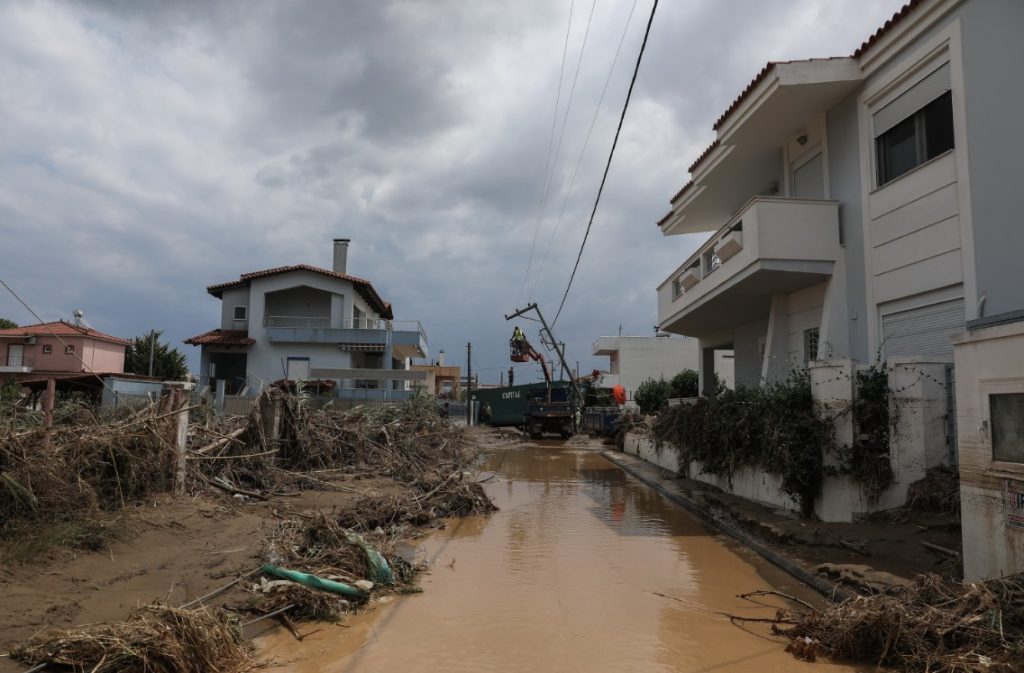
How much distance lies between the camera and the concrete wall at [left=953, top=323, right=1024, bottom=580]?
18.2 ft

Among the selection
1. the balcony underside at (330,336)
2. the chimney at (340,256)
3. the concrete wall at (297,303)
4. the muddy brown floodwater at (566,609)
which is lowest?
the muddy brown floodwater at (566,609)

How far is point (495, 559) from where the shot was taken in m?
8.55

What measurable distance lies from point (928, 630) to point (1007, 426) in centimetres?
196

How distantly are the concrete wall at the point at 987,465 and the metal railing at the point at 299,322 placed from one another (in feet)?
108

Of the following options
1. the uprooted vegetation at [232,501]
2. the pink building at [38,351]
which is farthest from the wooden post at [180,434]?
the pink building at [38,351]

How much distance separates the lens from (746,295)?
49.1 ft

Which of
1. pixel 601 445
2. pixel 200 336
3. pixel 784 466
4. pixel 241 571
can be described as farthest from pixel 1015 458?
pixel 200 336

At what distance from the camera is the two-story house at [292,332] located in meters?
35.1

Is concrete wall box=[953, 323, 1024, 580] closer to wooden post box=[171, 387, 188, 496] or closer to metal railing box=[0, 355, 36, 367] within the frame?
wooden post box=[171, 387, 188, 496]

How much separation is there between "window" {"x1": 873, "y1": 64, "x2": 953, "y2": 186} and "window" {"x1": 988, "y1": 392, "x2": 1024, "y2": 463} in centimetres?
580

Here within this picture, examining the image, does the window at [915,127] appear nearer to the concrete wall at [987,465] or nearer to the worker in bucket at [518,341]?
the concrete wall at [987,465]

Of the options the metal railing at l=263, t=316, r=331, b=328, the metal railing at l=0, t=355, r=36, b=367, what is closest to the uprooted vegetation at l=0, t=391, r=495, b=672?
the metal railing at l=263, t=316, r=331, b=328

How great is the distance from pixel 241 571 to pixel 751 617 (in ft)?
16.6

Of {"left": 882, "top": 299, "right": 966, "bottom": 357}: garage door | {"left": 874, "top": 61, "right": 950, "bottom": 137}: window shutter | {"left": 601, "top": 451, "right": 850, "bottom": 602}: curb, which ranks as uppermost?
{"left": 874, "top": 61, "right": 950, "bottom": 137}: window shutter
